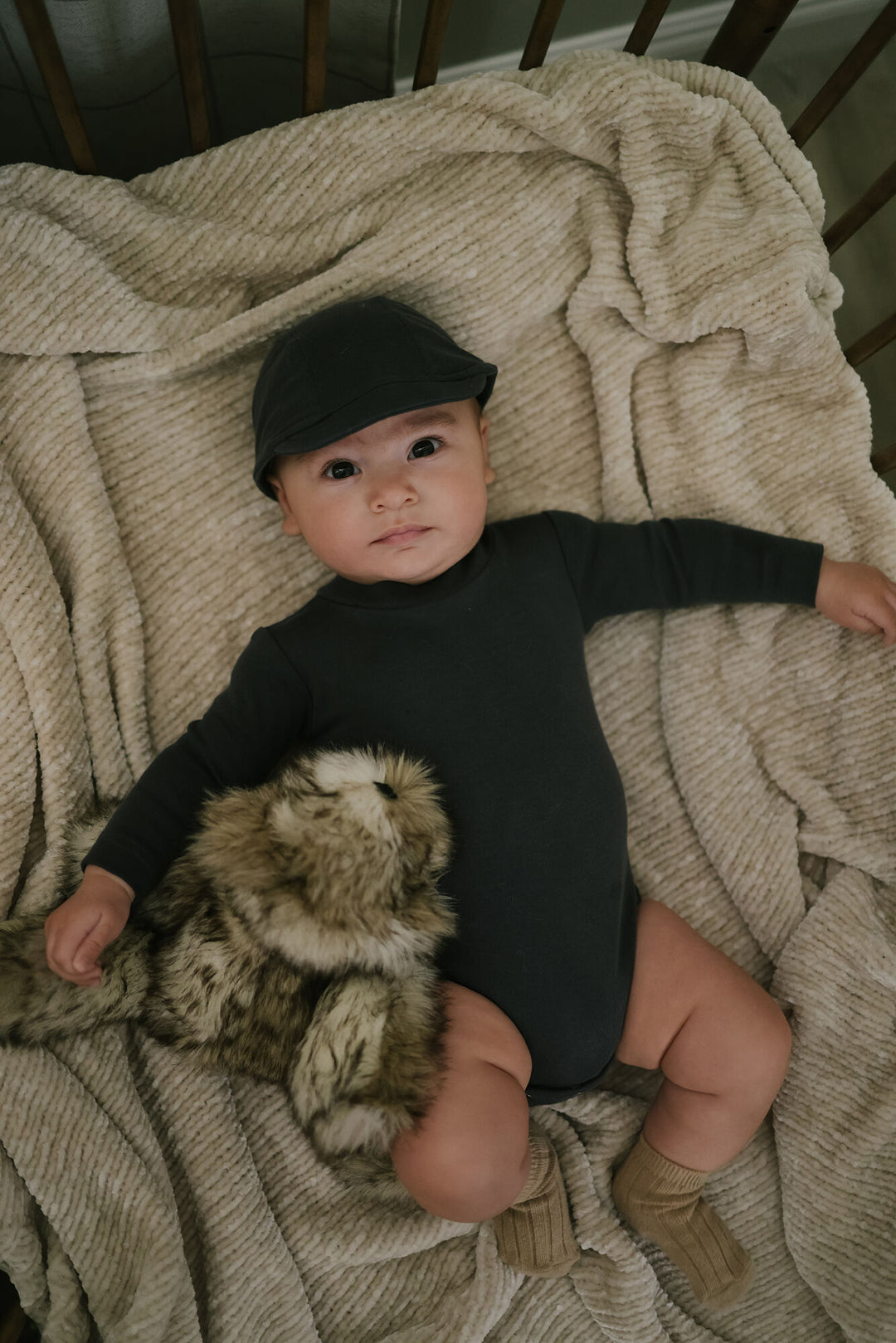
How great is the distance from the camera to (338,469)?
2.89 ft

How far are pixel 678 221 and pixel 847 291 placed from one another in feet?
1.65

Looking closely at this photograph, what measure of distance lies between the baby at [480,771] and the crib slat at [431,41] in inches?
10.7

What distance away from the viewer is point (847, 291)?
1.40 m

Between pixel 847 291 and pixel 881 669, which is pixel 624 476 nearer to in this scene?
pixel 881 669

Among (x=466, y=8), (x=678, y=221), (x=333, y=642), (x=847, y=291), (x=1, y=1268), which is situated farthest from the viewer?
(x=847, y=291)

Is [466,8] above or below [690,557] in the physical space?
above

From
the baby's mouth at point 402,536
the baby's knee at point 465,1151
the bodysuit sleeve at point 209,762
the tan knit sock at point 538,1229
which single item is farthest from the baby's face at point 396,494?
the tan knit sock at point 538,1229

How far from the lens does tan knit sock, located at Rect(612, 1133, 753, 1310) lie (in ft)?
3.02

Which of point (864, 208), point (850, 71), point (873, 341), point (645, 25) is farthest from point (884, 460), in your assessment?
point (645, 25)

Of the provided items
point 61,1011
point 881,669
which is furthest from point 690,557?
point 61,1011

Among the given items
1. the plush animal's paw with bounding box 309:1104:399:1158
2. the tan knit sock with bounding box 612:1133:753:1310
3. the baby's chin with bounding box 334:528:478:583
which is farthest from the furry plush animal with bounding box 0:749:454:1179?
the tan knit sock with bounding box 612:1133:753:1310

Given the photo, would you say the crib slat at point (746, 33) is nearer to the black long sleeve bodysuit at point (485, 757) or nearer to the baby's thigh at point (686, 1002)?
the black long sleeve bodysuit at point (485, 757)

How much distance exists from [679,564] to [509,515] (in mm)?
210

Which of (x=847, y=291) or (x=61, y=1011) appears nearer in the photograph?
(x=61, y=1011)
